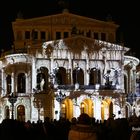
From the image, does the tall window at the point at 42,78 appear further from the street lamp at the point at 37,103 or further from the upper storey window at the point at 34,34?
the upper storey window at the point at 34,34

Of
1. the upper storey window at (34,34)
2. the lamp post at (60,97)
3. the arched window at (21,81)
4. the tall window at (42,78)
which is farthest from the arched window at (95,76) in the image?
the upper storey window at (34,34)

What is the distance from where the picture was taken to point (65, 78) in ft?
232

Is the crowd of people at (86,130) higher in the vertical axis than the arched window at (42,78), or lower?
lower

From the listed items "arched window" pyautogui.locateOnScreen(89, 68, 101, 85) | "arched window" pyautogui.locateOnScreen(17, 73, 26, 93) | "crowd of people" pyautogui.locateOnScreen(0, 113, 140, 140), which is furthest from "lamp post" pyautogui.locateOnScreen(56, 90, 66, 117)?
"crowd of people" pyautogui.locateOnScreen(0, 113, 140, 140)

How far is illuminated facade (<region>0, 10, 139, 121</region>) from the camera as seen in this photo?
6731 cm

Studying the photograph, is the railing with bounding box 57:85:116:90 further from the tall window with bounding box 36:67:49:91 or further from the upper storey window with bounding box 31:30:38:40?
the upper storey window with bounding box 31:30:38:40

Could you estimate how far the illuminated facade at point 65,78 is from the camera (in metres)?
67.3

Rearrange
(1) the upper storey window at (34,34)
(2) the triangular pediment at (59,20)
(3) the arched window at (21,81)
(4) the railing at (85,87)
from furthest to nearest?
(2) the triangular pediment at (59,20) → (1) the upper storey window at (34,34) → (3) the arched window at (21,81) → (4) the railing at (85,87)

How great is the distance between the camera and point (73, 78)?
71.0 m

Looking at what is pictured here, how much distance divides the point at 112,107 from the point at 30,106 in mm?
10882

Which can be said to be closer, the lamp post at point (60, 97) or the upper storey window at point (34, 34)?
the lamp post at point (60, 97)

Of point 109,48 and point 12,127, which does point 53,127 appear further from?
point 109,48

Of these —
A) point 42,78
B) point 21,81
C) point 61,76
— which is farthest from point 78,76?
point 21,81

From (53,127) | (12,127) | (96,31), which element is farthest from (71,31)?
(12,127)
